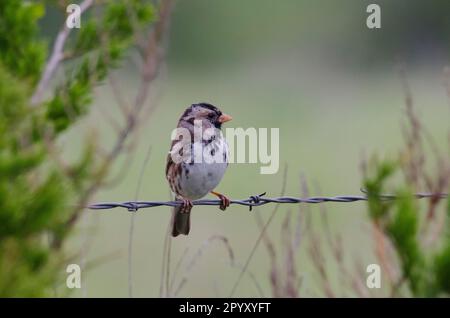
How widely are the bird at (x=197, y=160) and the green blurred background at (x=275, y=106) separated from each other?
0.51 m

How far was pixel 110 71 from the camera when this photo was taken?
14.9 ft

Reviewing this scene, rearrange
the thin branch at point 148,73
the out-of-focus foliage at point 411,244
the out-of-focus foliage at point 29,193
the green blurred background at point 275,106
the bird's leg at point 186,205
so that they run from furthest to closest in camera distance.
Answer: the green blurred background at point 275,106
the bird's leg at point 186,205
the thin branch at point 148,73
the out-of-focus foliage at point 411,244
the out-of-focus foliage at point 29,193

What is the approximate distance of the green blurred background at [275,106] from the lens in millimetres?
11117

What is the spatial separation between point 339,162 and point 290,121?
11.1 feet

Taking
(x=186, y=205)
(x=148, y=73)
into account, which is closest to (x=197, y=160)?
(x=186, y=205)

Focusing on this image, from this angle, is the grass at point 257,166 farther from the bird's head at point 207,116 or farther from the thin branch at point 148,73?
the thin branch at point 148,73

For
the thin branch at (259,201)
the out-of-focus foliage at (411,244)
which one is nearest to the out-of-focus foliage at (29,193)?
the out-of-focus foliage at (411,244)

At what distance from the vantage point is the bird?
6488mm

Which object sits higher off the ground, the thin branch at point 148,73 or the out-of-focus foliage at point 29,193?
the thin branch at point 148,73

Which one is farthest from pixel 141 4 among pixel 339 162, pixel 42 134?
pixel 339 162

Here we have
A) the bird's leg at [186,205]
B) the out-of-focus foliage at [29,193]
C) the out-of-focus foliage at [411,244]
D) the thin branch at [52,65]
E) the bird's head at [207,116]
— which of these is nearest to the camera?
the out-of-focus foliage at [29,193]

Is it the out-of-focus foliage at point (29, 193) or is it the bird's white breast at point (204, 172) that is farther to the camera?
the bird's white breast at point (204, 172)

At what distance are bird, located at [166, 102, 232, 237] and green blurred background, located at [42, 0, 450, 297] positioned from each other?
511 mm

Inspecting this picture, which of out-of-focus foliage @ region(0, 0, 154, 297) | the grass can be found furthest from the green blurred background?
out-of-focus foliage @ region(0, 0, 154, 297)
